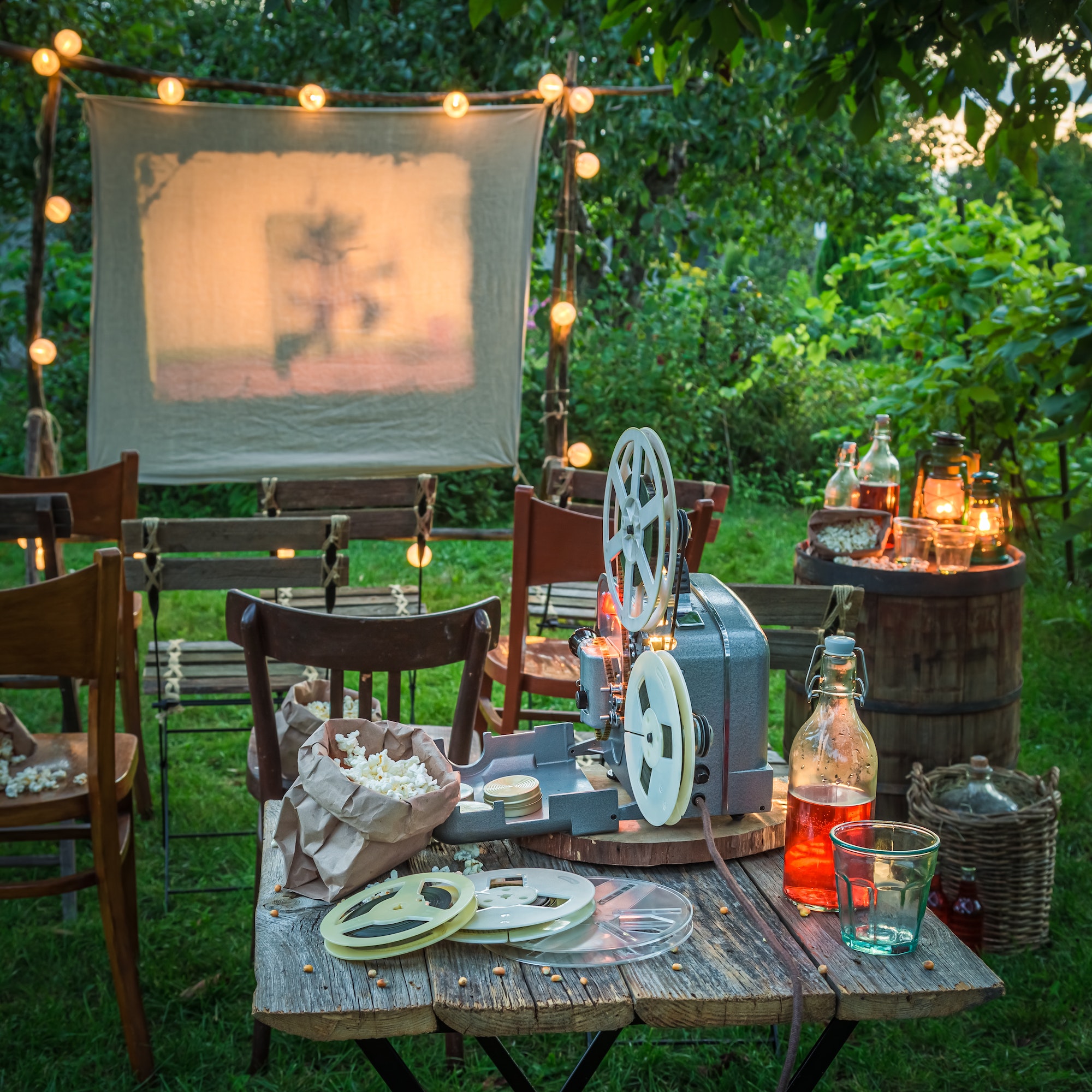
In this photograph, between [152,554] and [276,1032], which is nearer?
[276,1032]

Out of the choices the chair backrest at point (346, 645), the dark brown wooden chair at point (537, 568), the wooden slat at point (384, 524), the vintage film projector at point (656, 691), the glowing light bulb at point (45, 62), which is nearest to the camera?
the vintage film projector at point (656, 691)

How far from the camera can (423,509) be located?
10.9 ft

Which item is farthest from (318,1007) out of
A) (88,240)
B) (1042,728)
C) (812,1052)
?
(88,240)

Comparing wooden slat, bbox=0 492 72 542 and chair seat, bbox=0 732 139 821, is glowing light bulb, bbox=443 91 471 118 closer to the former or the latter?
wooden slat, bbox=0 492 72 542

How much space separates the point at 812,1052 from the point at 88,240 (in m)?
8.00

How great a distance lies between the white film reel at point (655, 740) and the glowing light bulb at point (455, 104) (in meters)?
3.43

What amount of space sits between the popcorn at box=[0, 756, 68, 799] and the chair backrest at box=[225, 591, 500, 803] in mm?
606

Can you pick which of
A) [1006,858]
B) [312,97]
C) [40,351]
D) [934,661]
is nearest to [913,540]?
[934,661]

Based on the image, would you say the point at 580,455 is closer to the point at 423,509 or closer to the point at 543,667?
the point at 423,509

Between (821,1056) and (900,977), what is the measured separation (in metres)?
0.16

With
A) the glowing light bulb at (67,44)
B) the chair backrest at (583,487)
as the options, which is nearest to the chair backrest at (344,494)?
the chair backrest at (583,487)

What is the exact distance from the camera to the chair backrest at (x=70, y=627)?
1799 mm

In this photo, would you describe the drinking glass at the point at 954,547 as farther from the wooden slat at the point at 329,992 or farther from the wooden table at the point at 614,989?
the wooden slat at the point at 329,992

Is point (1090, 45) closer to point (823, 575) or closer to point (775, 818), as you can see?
point (823, 575)
